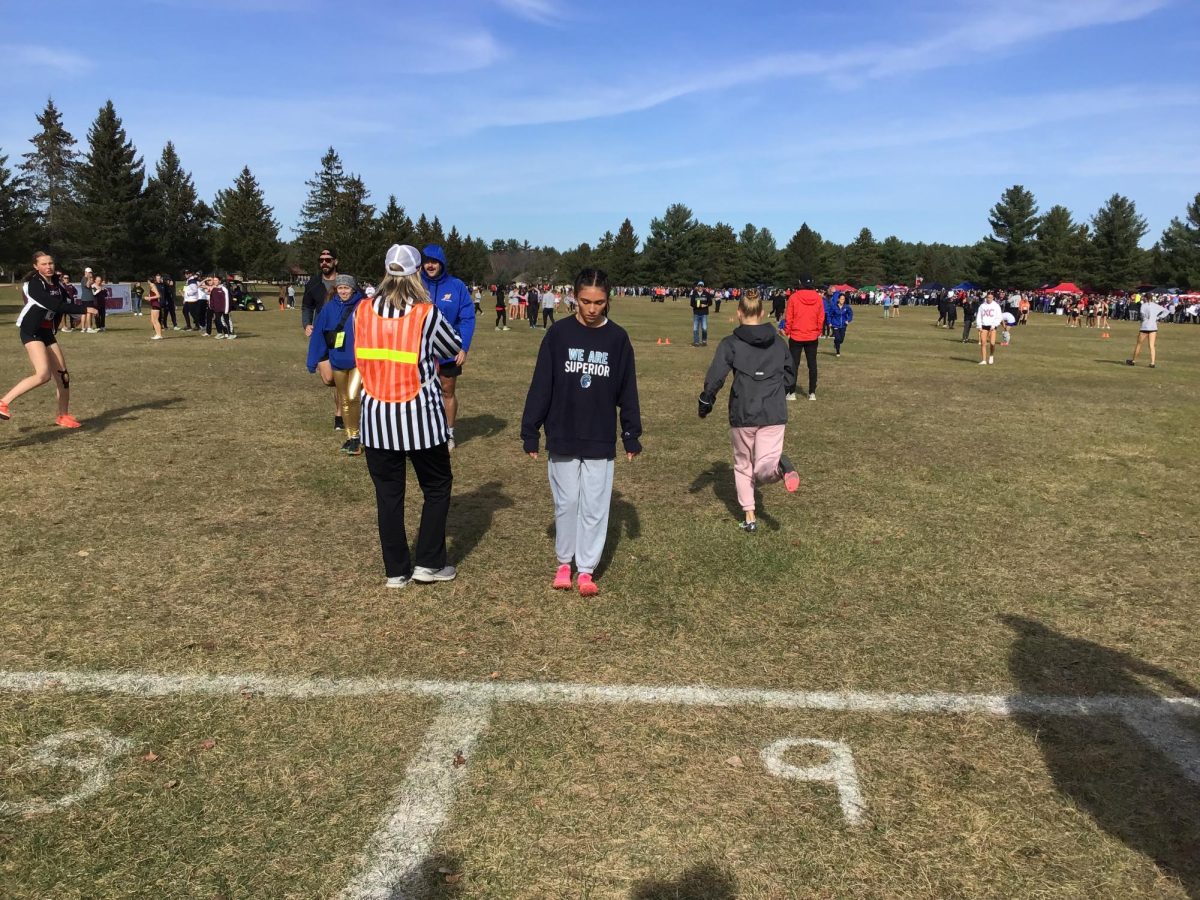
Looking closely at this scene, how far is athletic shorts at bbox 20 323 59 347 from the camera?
8.69 meters

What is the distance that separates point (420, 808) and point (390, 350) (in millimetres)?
2674

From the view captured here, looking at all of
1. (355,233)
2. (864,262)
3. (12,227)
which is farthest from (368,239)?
(864,262)

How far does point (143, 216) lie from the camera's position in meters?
59.9

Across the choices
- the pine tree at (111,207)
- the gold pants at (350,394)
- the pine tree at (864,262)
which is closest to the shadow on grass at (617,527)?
the gold pants at (350,394)

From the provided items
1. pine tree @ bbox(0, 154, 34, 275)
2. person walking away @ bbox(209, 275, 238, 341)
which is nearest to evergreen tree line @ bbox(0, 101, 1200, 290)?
pine tree @ bbox(0, 154, 34, 275)

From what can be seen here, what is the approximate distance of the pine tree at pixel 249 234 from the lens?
2997 inches

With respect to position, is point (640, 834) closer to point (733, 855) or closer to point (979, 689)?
point (733, 855)

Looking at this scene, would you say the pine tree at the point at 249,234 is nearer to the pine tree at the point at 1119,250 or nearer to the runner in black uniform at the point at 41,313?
the runner in black uniform at the point at 41,313

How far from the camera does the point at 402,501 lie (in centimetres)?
508

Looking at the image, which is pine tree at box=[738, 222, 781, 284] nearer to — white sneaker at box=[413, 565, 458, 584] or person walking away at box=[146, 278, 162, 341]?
person walking away at box=[146, 278, 162, 341]

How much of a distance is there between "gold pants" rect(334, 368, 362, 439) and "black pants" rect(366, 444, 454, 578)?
384cm

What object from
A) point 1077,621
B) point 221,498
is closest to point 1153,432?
point 1077,621

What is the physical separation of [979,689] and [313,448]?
7373 mm

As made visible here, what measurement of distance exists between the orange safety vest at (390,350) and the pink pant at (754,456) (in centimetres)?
280
